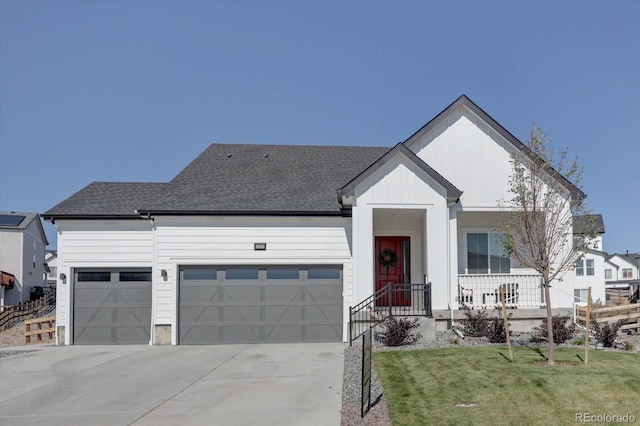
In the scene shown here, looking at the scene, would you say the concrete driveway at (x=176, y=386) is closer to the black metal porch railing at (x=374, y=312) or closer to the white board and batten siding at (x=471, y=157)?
the black metal porch railing at (x=374, y=312)

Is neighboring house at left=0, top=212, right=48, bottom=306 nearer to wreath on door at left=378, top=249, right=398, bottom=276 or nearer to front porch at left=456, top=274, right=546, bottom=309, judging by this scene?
wreath on door at left=378, top=249, right=398, bottom=276

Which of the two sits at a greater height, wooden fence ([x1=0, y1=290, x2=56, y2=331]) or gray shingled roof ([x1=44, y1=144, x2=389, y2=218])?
gray shingled roof ([x1=44, y1=144, x2=389, y2=218])

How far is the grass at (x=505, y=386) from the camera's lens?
7816 mm

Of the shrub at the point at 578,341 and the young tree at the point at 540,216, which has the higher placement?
the young tree at the point at 540,216

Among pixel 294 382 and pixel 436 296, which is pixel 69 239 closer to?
pixel 294 382

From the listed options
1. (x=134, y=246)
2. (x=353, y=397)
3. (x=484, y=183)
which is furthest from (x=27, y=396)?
(x=484, y=183)

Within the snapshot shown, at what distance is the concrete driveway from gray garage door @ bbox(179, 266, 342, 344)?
833 mm

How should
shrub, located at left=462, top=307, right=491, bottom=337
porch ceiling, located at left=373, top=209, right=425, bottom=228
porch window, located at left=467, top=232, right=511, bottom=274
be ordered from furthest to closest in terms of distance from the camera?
porch window, located at left=467, top=232, right=511, bottom=274 → porch ceiling, located at left=373, top=209, right=425, bottom=228 → shrub, located at left=462, top=307, right=491, bottom=337

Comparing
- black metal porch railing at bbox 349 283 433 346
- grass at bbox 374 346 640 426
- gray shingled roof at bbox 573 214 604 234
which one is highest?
gray shingled roof at bbox 573 214 604 234

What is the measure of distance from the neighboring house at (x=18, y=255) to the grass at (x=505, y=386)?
126 feet

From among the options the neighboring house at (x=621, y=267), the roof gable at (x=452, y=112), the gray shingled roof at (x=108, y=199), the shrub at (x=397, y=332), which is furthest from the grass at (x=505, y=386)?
the neighboring house at (x=621, y=267)

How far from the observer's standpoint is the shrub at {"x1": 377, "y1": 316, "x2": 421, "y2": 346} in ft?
44.6

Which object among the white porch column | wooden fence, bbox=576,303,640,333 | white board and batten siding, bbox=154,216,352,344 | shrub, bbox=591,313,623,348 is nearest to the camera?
shrub, bbox=591,313,623,348

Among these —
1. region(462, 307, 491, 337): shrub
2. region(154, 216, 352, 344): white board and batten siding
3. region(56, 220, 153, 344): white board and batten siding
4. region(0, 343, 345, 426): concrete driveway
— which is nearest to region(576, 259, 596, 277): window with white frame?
region(462, 307, 491, 337): shrub
